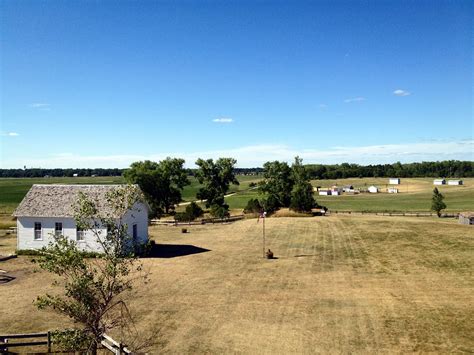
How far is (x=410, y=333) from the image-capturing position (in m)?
21.8

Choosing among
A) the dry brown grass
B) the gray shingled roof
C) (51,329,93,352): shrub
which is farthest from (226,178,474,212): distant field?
(51,329,93,352): shrub

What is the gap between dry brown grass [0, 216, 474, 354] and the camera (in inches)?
827

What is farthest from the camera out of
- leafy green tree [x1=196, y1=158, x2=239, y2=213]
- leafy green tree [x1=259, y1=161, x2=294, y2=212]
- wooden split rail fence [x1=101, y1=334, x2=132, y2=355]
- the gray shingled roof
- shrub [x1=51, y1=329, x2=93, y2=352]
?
leafy green tree [x1=196, y1=158, x2=239, y2=213]

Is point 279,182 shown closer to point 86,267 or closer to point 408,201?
point 408,201

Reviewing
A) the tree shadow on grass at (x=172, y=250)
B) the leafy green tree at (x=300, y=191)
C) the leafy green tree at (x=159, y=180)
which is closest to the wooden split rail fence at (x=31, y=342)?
the tree shadow on grass at (x=172, y=250)

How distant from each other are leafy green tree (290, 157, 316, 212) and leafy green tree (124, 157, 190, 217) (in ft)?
72.8

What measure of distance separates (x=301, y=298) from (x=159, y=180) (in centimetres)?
5468

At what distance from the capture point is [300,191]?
3241 inches

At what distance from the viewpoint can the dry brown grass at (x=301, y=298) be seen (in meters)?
21.0

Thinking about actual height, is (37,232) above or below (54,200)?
below

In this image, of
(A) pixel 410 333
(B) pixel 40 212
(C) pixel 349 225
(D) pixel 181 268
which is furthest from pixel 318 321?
(C) pixel 349 225

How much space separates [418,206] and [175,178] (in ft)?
186

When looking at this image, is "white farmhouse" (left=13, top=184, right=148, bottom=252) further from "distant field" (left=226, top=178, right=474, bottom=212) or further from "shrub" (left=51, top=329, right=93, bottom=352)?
"distant field" (left=226, top=178, right=474, bottom=212)

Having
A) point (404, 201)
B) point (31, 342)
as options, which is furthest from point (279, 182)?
point (31, 342)
